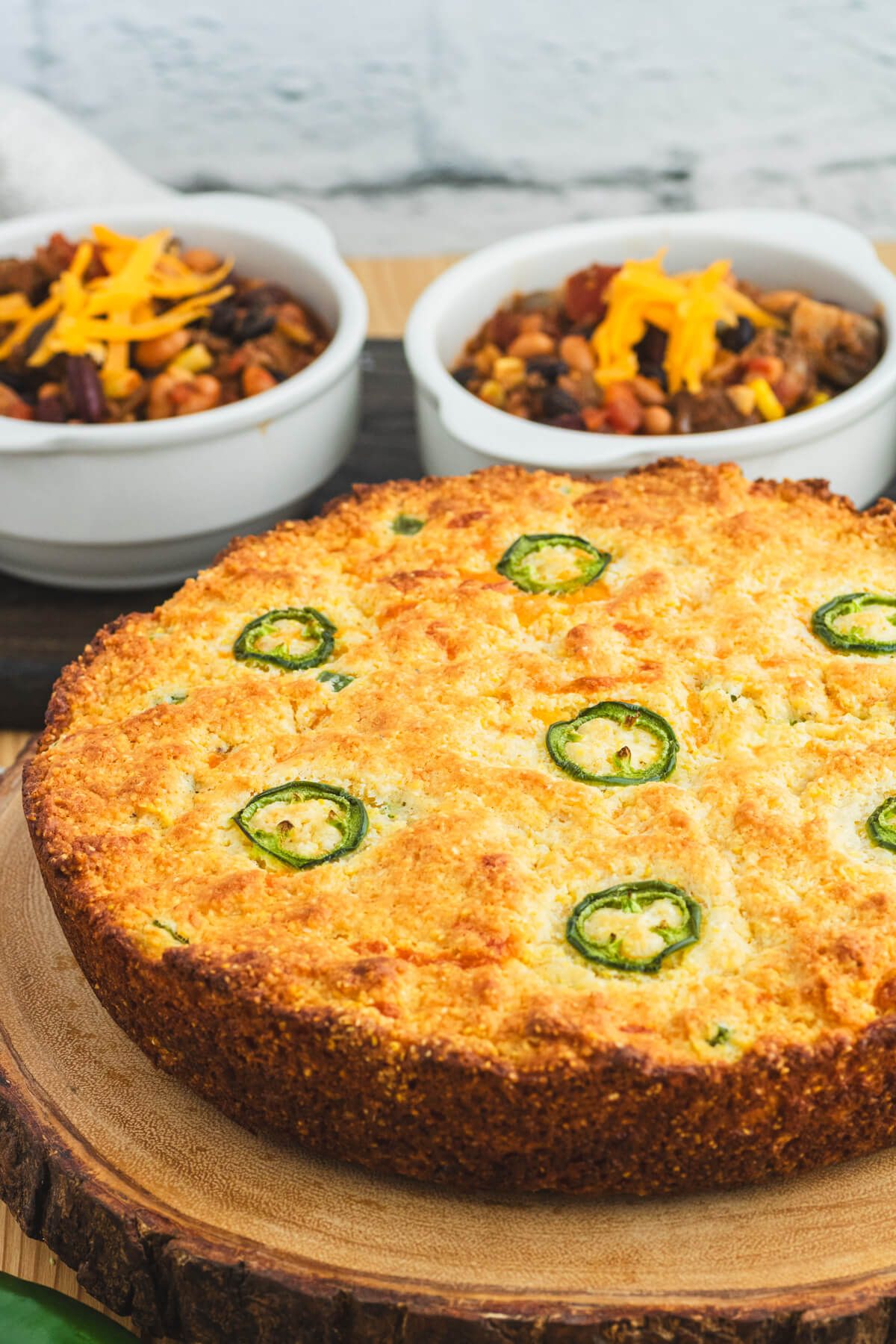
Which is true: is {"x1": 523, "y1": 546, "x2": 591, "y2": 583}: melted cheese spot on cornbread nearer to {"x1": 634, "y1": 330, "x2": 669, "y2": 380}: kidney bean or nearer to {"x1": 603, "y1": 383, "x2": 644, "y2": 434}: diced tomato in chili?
{"x1": 603, "y1": 383, "x2": 644, "y2": 434}: diced tomato in chili

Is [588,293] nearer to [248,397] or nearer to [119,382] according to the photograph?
[248,397]

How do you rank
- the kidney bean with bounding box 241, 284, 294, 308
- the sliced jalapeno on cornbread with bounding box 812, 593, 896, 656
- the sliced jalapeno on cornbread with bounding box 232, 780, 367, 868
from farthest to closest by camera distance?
the kidney bean with bounding box 241, 284, 294, 308
the sliced jalapeno on cornbread with bounding box 812, 593, 896, 656
the sliced jalapeno on cornbread with bounding box 232, 780, 367, 868

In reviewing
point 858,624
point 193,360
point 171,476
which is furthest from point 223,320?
point 858,624

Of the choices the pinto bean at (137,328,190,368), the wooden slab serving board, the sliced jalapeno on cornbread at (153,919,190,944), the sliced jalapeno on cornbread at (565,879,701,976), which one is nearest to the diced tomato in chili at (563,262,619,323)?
the pinto bean at (137,328,190,368)

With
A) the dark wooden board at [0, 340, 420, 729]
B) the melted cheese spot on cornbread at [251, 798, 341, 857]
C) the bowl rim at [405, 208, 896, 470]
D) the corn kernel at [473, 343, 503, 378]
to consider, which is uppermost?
the melted cheese spot on cornbread at [251, 798, 341, 857]

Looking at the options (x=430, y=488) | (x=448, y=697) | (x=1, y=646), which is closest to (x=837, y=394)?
(x=430, y=488)

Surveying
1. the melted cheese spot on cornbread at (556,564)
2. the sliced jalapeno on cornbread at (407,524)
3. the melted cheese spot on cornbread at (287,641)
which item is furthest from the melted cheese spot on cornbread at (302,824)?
the sliced jalapeno on cornbread at (407,524)
